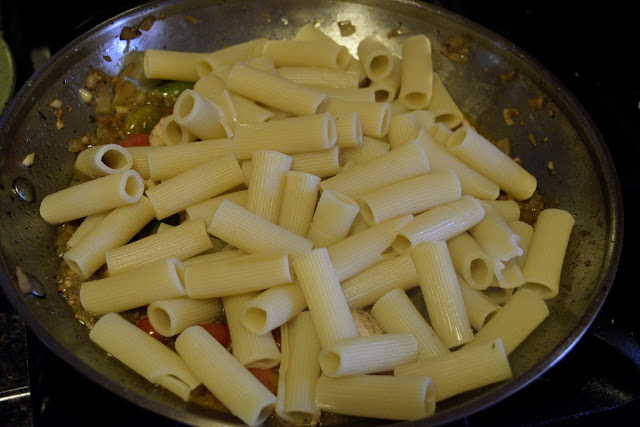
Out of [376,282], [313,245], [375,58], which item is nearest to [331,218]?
[313,245]

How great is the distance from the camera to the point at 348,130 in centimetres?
212

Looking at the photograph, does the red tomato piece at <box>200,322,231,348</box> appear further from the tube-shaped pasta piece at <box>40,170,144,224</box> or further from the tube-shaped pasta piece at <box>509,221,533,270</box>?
the tube-shaped pasta piece at <box>509,221,533,270</box>

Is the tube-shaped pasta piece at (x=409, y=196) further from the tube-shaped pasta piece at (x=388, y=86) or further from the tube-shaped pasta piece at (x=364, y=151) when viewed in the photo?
the tube-shaped pasta piece at (x=388, y=86)

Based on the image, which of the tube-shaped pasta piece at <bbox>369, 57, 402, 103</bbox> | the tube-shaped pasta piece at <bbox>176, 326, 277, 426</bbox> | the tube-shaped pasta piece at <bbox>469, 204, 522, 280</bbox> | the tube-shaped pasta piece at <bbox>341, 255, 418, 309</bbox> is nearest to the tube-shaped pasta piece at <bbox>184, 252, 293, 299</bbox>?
the tube-shaped pasta piece at <bbox>176, 326, 277, 426</bbox>

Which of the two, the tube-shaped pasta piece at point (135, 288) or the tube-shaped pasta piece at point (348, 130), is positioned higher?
the tube-shaped pasta piece at point (348, 130)

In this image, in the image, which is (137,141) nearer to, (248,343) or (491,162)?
(248,343)

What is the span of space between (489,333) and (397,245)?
0.40m

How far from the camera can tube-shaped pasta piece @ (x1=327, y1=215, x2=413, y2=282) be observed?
1.88 metres

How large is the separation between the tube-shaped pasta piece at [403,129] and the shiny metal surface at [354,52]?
450 millimetres

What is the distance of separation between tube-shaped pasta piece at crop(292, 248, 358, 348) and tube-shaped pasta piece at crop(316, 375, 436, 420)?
13cm

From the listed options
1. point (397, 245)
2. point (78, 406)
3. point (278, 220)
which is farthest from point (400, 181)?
point (78, 406)

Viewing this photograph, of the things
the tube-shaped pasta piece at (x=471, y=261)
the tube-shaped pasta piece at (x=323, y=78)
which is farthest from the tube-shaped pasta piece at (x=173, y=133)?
the tube-shaped pasta piece at (x=471, y=261)

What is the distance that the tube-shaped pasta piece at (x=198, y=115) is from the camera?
7.07 feet

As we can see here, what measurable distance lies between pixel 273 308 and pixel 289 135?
638 mm
